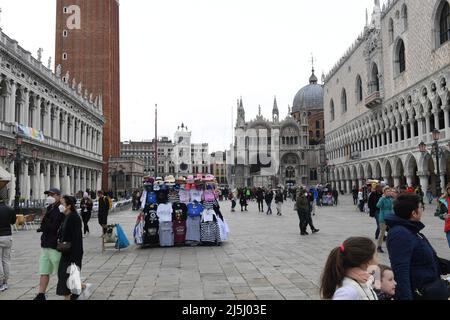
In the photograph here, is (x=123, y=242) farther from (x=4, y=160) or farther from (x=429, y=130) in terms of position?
(x=429, y=130)

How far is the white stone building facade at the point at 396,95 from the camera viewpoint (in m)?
32.4

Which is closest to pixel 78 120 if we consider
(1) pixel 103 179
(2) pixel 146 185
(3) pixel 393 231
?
(1) pixel 103 179

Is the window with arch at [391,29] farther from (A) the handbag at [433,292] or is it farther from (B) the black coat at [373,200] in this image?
(A) the handbag at [433,292]

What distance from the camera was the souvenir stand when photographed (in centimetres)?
1240

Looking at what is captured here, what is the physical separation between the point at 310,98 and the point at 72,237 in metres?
98.4

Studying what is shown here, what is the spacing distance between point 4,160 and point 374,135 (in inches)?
1425

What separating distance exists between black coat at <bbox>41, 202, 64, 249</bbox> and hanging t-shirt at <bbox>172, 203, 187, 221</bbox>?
6342 mm

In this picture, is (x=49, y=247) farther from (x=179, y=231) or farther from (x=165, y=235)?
(x=179, y=231)

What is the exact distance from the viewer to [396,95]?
1590 inches

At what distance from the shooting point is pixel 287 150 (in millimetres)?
84750

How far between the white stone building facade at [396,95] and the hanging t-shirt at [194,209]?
Result: 2495cm

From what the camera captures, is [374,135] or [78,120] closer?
[374,135]

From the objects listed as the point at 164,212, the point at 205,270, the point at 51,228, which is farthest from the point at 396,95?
the point at 51,228

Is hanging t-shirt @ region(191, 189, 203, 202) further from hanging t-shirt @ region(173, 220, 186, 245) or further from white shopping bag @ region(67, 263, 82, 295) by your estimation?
white shopping bag @ region(67, 263, 82, 295)
